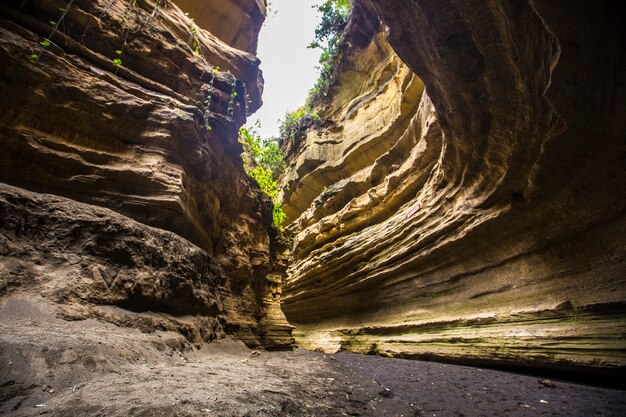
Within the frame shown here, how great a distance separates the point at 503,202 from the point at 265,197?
574 cm

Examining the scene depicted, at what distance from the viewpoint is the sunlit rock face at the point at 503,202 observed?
8.85 feet

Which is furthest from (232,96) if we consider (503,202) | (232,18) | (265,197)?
(503,202)

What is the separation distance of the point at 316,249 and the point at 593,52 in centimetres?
999

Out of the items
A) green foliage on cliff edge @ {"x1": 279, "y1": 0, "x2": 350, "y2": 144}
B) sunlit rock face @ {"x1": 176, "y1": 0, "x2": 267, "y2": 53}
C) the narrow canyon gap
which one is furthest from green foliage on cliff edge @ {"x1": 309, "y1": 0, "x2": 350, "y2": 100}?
the narrow canyon gap

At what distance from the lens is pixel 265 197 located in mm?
8195

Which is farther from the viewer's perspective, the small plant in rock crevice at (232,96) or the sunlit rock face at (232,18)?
the sunlit rock face at (232,18)

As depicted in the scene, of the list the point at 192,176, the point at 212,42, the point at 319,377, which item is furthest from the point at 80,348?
the point at 212,42

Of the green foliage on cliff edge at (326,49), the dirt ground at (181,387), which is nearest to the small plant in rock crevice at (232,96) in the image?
the dirt ground at (181,387)

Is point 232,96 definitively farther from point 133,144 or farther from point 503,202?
point 503,202

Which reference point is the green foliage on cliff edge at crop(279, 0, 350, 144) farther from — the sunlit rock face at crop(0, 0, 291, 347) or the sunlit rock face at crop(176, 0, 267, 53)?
the sunlit rock face at crop(0, 0, 291, 347)

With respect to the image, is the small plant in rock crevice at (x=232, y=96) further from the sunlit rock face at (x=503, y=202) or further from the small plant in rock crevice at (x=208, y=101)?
the sunlit rock face at (x=503, y=202)

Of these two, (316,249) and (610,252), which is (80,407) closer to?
(610,252)

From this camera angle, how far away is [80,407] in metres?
1.45

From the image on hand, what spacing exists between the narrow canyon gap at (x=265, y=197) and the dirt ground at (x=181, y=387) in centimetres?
6
